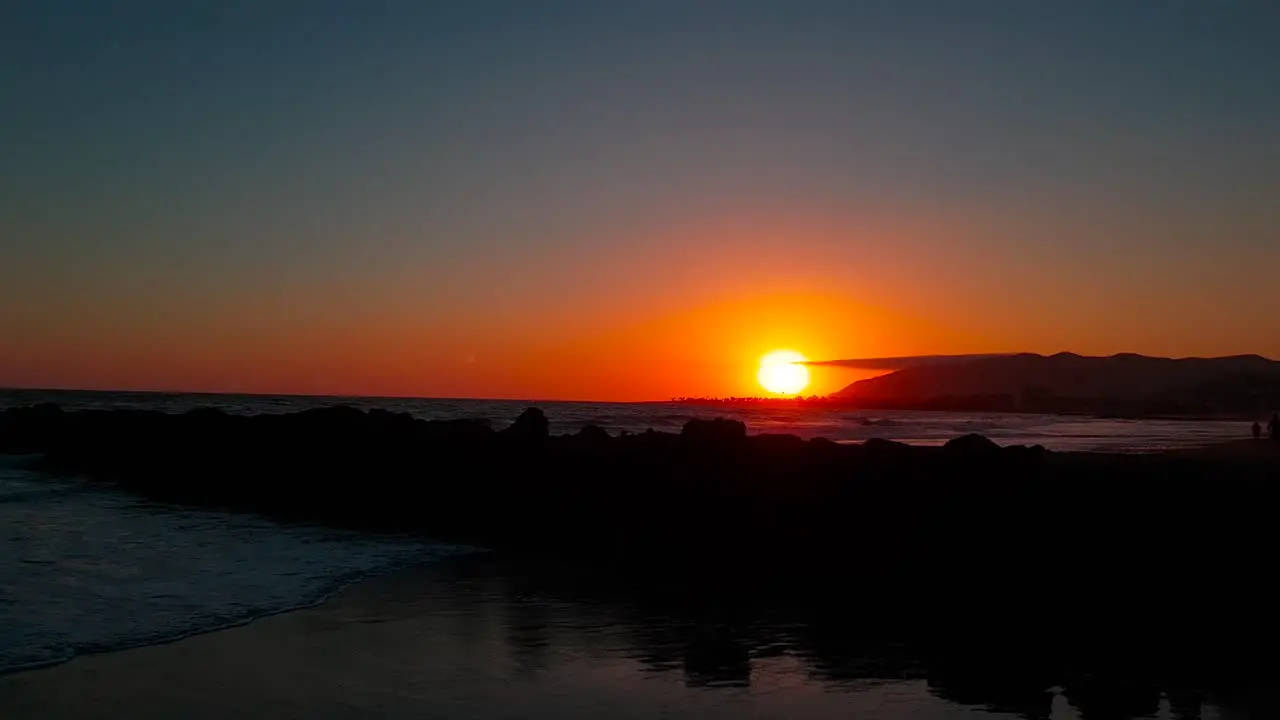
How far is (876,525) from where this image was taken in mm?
15625

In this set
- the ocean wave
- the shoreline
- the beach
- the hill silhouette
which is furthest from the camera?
the hill silhouette

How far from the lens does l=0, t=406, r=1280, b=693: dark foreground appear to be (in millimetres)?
11086

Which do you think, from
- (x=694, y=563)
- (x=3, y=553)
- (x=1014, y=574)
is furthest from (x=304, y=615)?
(x=1014, y=574)

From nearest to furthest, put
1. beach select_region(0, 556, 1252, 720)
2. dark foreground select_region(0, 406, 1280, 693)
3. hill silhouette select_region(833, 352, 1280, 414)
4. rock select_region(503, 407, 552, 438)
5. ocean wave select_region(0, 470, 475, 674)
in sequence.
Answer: beach select_region(0, 556, 1252, 720) < dark foreground select_region(0, 406, 1280, 693) < ocean wave select_region(0, 470, 475, 674) < rock select_region(503, 407, 552, 438) < hill silhouette select_region(833, 352, 1280, 414)

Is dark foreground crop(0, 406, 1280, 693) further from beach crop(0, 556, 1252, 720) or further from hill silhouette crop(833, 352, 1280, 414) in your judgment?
hill silhouette crop(833, 352, 1280, 414)

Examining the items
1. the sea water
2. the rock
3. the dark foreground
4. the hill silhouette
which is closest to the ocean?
the sea water

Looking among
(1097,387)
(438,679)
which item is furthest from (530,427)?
(1097,387)

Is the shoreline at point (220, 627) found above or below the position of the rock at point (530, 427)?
below

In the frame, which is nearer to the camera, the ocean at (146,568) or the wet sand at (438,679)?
the wet sand at (438,679)

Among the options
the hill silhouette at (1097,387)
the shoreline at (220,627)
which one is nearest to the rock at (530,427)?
the shoreline at (220,627)

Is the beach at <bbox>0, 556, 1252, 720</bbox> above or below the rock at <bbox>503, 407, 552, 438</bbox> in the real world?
below

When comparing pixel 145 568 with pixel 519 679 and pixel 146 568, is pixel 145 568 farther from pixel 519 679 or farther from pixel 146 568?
pixel 519 679

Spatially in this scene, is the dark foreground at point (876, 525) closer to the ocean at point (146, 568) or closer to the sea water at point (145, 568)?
the ocean at point (146, 568)

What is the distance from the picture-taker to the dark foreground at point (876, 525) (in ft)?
36.4
